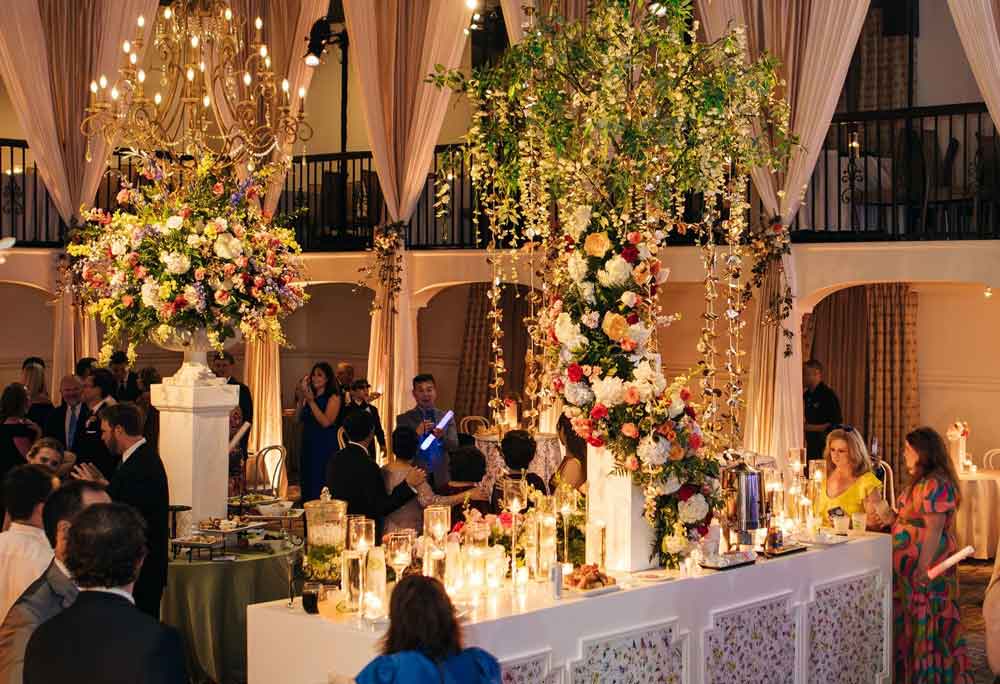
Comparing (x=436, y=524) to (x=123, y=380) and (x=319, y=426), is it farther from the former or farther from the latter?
(x=123, y=380)

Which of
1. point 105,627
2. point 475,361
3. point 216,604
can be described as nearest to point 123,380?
point 216,604

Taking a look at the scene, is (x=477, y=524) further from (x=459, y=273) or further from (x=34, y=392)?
(x=459, y=273)

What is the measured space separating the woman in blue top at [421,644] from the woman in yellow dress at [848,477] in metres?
3.74

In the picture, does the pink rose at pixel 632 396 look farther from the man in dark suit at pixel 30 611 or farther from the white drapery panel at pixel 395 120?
the white drapery panel at pixel 395 120

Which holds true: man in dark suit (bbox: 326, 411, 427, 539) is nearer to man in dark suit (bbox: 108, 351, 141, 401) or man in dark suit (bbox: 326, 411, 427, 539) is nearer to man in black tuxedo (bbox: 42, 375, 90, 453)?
man in black tuxedo (bbox: 42, 375, 90, 453)

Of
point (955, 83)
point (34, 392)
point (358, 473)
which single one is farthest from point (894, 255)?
point (34, 392)

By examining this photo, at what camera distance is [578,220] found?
5699mm

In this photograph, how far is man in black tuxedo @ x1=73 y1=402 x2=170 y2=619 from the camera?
612cm

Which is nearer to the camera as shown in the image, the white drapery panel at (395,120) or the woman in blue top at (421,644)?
the woman in blue top at (421,644)

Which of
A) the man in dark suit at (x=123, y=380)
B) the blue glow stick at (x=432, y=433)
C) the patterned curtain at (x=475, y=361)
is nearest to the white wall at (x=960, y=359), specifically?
the patterned curtain at (x=475, y=361)

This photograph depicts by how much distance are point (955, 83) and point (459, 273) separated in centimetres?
483

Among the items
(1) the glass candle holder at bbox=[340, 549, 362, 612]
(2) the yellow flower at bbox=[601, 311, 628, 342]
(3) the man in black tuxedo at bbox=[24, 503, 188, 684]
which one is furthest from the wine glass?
(3) the man in black tuxedo at bbox=[24, 503, 188, 684]

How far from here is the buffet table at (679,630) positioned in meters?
4.99

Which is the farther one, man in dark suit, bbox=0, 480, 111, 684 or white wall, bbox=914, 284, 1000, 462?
white wall, bbox=914, 284, 1000, 462
